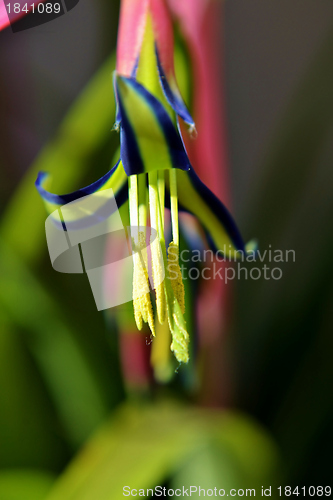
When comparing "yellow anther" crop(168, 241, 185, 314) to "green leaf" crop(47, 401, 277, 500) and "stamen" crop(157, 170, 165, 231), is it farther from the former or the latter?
"green leaf" crop(47, 401, 277, 500)

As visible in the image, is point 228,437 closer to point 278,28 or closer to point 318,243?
point 318,243

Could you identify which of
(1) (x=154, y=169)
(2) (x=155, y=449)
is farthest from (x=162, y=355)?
(1) (x=154, y=169)

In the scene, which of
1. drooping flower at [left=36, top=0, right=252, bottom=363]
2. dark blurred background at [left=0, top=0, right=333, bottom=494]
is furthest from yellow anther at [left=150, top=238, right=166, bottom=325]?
dark blurred background at [left=0, top=0, right=333, bottom=494]

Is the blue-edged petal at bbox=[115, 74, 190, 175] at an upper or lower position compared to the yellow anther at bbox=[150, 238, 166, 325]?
upper

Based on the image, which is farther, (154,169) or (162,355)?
(162,355)

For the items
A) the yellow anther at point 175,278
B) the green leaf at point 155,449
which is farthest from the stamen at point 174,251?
the green leaf at point 155,449

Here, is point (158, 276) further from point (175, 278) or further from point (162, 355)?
point (162, 355)
